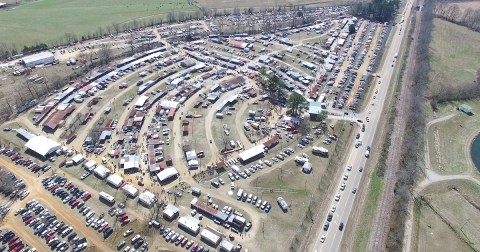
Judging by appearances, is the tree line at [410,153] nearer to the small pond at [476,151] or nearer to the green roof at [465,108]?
the green roof at [465,108]

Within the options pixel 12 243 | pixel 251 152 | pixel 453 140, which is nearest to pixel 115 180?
pixel 12 243

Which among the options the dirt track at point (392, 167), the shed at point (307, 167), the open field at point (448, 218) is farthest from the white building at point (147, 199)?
the open field at point (448, 218)

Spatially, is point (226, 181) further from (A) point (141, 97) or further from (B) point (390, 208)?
(A) point (141, 97)

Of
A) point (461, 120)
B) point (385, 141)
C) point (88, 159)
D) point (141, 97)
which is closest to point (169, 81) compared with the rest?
point (141, 97)

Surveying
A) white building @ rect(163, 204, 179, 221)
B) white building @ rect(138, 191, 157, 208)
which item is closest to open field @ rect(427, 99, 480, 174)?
white building @ rect(163, 204, 179, 221)

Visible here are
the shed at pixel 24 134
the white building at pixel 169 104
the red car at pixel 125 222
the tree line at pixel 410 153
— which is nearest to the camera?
the tree line at pixel 410 153

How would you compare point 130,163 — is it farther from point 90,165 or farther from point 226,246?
point 226,246

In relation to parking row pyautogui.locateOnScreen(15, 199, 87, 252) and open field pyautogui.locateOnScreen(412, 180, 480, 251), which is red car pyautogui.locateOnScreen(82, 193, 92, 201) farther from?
open field pyautogui.locateOnScreen(412, 180, 480, 251)
